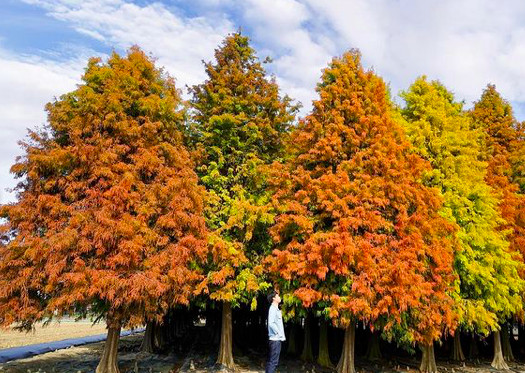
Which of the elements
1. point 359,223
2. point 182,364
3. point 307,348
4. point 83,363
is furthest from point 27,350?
point 359,223

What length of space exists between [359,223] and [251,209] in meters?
4.15

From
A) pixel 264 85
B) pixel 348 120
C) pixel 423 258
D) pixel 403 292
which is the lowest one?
pixel 403 292

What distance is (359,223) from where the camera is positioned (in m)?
12.9

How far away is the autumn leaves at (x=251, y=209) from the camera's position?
37.8 ft

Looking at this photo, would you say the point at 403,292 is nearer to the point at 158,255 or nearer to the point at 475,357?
A: the point at 158,255

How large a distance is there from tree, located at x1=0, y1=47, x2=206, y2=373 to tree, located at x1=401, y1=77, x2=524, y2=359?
10.7 metres

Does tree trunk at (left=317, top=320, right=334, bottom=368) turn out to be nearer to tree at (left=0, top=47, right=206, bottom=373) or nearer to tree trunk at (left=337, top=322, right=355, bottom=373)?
tree trunk at (left=337, top=322, right=355, bottom=373)

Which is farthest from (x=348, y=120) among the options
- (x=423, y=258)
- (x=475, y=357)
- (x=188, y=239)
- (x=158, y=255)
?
(x=475, y=357)

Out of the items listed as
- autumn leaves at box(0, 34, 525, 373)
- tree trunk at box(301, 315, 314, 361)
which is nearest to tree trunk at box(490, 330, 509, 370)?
autumn leaves at box(0, 34, 525, 373)

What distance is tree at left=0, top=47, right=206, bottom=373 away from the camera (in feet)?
36.3

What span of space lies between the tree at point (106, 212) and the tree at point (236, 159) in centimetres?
156

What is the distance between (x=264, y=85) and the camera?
58.7ft

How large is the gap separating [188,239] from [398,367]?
12.6 metres

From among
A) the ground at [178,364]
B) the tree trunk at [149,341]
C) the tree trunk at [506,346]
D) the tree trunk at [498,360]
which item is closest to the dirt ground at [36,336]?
the ground at [178,364]
